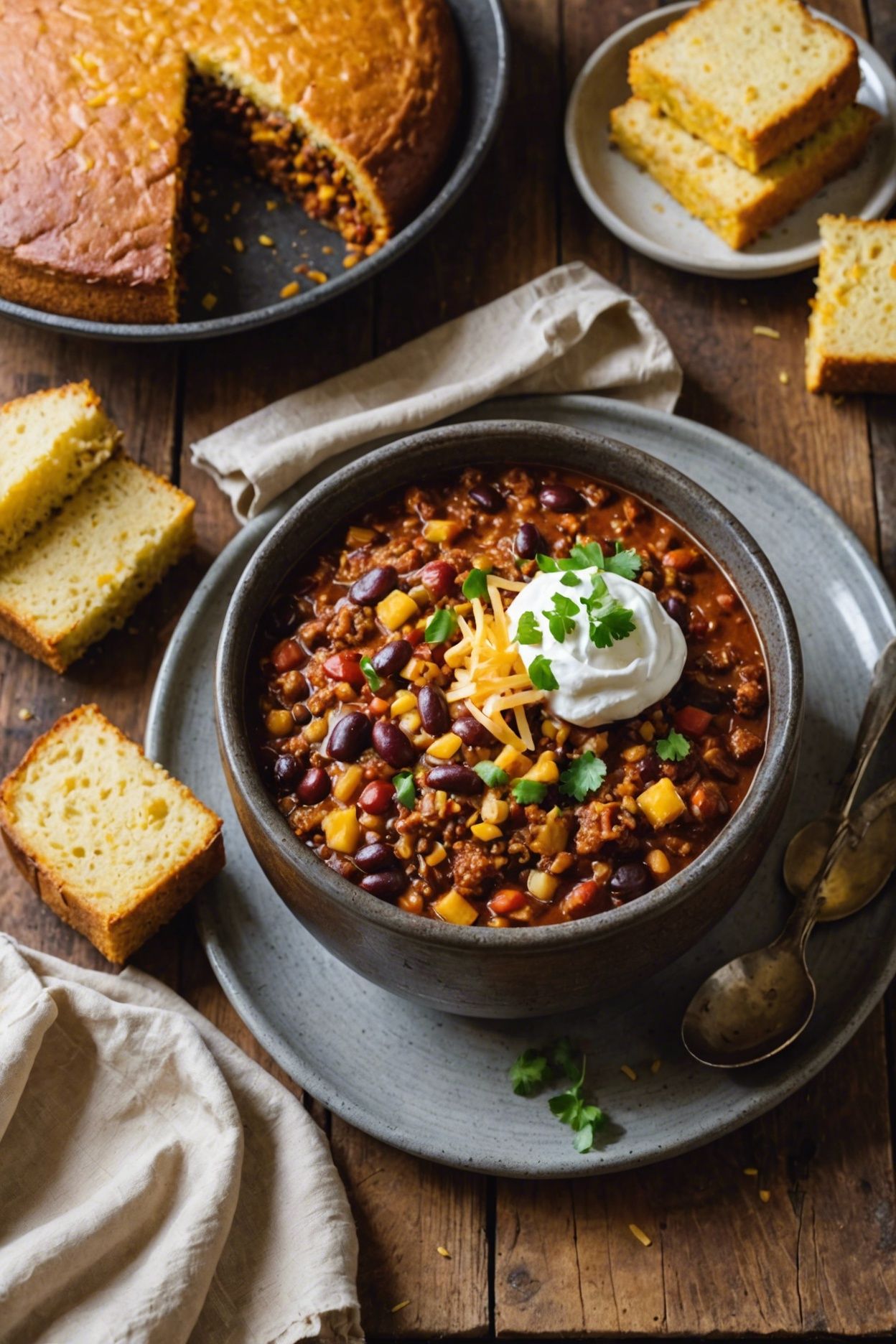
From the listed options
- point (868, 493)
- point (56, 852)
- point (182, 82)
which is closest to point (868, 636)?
point (868, 493)

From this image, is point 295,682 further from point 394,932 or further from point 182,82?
point 182,82

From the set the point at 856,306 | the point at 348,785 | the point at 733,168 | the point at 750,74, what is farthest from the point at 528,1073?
the point at 750,74

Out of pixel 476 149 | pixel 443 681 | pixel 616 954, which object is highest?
pixel 476 149

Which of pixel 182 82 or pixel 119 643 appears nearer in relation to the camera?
pixel 119 643

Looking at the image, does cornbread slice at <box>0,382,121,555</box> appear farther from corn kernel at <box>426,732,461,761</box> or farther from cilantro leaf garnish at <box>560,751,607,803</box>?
cilantro leaf garnish at <box>560,751,607,803</box>

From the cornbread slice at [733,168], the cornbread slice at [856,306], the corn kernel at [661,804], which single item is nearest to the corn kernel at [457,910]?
the corn kernel at [661,804]

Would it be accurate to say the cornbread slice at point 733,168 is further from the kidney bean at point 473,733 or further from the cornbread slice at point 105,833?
the cornbread slice at point 105,833

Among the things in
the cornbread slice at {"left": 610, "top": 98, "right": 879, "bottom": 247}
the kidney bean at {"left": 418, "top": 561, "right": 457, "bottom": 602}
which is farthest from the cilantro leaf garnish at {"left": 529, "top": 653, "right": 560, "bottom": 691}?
the cornbread slice at {"left": 610, "top": 98, "right": 879, "bottom": 247}
